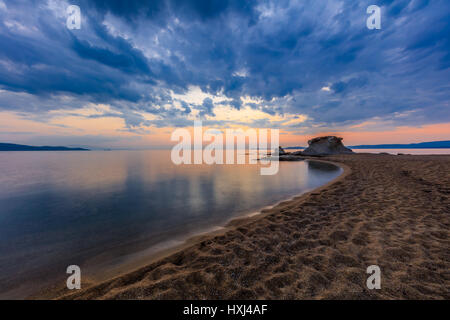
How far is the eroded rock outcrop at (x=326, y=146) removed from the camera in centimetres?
6056

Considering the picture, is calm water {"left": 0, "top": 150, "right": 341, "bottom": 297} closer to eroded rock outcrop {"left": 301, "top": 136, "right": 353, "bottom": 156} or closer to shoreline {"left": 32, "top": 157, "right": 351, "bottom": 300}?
shoreline {"left": 32, "top": 157, "right": 351, "bottom": 300}

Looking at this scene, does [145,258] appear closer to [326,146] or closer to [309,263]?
[309,263]

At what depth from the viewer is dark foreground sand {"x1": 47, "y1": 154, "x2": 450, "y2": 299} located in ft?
9.12

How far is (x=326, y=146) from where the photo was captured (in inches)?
2414

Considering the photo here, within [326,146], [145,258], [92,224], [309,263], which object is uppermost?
[326,146]

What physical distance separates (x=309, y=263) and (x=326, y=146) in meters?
69.5

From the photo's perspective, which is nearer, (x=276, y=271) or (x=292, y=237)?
(x=276, y=271)

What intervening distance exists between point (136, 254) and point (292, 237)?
475cm

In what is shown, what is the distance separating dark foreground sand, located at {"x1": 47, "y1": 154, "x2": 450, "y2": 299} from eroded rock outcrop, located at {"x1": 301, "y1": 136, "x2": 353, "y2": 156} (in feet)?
209

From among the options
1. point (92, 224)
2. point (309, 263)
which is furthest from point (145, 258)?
point (309, 263)

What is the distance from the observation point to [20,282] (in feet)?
A: 12.1

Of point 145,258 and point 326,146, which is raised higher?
point 326,146
